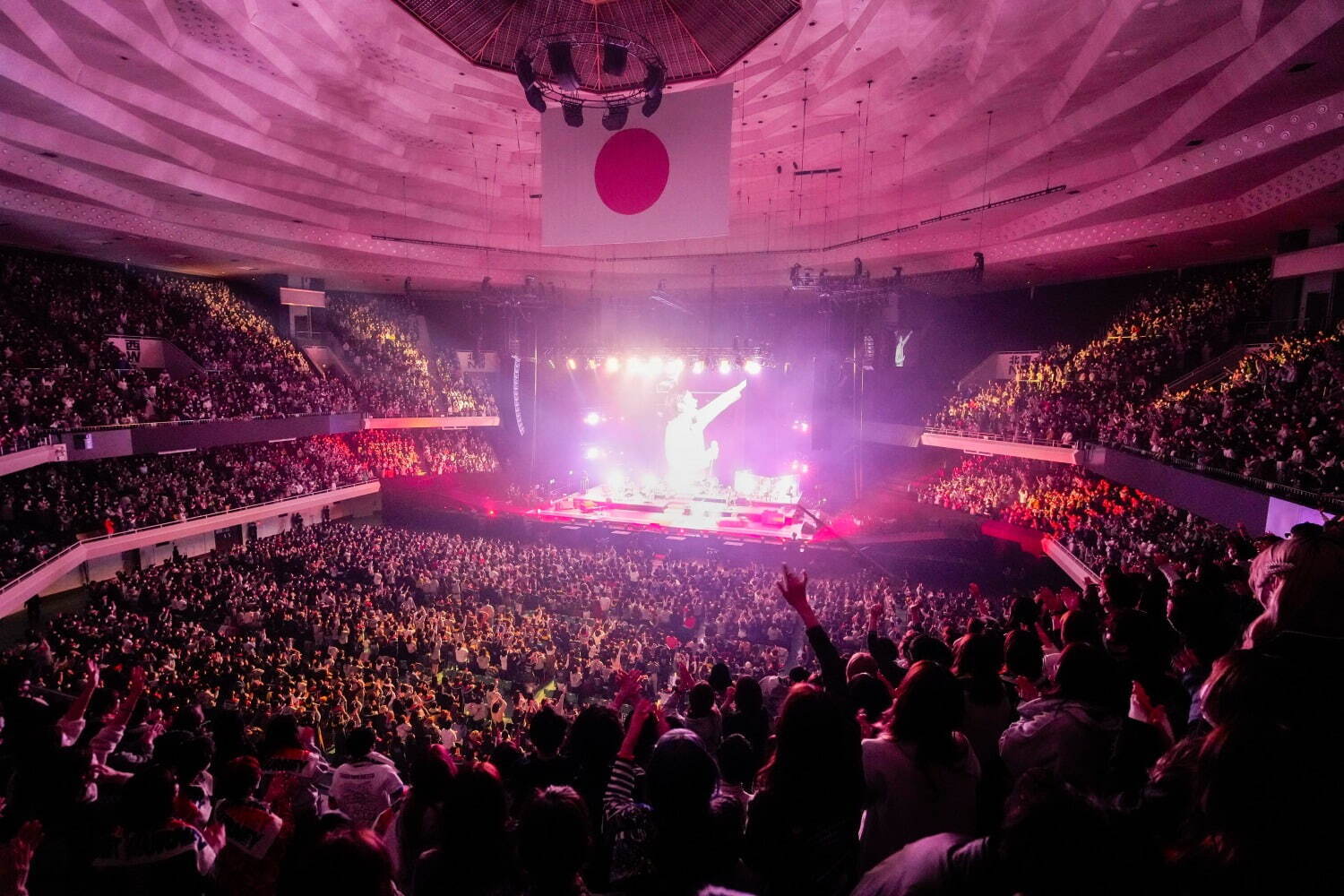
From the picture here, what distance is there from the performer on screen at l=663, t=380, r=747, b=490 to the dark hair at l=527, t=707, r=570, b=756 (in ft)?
79.8

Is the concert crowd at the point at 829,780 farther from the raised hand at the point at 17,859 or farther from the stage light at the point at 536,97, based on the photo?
the stage light at the point at 536,97

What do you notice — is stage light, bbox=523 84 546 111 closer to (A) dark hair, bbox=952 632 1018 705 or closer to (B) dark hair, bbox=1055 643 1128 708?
(A) dark hair, bbox=952 632 1018 705

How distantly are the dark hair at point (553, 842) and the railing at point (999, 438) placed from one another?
57.7 ft

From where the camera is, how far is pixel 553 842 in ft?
5.88

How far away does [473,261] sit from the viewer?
79.2 ft

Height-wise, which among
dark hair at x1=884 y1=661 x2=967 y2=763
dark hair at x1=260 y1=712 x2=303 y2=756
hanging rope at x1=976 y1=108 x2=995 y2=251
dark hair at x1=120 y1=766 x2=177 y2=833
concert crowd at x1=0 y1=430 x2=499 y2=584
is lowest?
concert crowd at x1=0 y1=430 x2=499 y2=584

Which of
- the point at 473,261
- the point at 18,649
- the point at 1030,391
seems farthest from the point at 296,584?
the point at 1030,391

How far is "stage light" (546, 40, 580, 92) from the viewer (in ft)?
24.0

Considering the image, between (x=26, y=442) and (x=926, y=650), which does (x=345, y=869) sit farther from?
(x=26, y=442)

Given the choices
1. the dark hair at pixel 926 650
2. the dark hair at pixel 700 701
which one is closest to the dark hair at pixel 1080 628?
the dark hair at pixel 926 650

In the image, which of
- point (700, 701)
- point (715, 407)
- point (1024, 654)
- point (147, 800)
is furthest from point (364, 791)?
point (715, 407)

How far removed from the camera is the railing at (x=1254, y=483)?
815cm

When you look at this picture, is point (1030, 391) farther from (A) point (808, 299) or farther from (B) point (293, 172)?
(B) point (293, 172)

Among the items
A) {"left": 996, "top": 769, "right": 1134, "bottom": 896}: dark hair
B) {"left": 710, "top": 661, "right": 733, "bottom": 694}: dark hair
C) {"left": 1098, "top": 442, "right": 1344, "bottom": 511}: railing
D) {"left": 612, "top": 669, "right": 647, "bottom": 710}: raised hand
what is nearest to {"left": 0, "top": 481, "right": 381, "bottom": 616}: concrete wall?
{"left": 710, "top": 661, "right": 733, "bottom": 694}: dark hair
